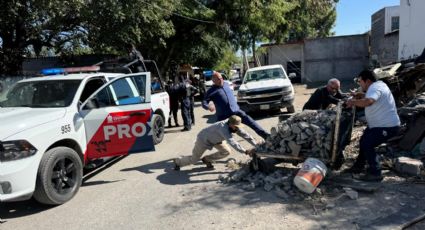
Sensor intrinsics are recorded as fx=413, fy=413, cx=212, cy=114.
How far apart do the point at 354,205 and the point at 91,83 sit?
4734 mm

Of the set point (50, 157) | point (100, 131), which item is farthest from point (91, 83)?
point (50, 157)

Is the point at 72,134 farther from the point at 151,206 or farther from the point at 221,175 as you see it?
the point at 221,175

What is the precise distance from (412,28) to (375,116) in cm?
1420

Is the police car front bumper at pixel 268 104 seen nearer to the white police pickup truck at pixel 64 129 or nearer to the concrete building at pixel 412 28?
the white police pickup truck at pixel 64 129

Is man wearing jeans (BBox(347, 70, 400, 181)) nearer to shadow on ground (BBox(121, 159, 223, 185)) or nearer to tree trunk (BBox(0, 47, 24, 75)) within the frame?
shadow on ground (BBox(121, 159, 223, 185))

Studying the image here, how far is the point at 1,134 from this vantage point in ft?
16.9

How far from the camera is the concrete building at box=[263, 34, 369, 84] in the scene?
99.6 ft

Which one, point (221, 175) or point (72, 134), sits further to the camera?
point (221, 175)

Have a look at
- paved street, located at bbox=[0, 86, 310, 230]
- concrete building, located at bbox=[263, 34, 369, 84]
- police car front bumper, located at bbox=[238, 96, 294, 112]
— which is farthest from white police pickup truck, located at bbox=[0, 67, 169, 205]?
concrete building, located at bbox=[263, 34, 369, 84]

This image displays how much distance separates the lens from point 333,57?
30.5m

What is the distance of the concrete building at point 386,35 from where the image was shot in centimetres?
2270

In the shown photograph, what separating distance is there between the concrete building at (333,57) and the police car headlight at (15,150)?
27.1 meters

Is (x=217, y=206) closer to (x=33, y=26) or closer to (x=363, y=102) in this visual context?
(x=363, y=102)

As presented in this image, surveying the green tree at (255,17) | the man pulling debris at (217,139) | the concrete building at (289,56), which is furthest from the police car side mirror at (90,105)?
the concrete building at (289,56)
